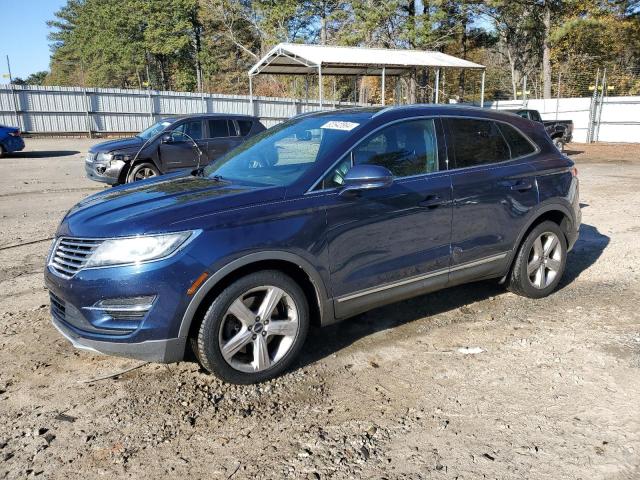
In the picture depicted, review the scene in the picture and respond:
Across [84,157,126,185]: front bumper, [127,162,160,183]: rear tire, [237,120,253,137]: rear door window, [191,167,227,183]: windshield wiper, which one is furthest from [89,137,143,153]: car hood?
[191,167,227,183]: windshield wiper

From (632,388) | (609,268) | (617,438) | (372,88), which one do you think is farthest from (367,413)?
(372,88)

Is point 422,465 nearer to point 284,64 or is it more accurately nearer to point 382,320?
point 382,320

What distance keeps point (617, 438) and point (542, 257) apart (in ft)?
7.60

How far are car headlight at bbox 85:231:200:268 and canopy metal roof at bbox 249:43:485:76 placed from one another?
17.4 m

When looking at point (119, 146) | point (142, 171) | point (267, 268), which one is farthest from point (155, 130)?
point (267, 268)

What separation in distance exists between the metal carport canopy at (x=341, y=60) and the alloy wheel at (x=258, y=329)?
17155 millimetres

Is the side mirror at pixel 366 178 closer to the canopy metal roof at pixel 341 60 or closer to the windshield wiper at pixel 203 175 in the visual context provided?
the windshield wiper at pixel 203 175

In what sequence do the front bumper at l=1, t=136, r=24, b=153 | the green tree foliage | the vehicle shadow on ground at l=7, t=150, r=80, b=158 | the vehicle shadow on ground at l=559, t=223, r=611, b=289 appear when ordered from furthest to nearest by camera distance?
the green tree foliage, the vehicle shadow on ground at l=7, t=150, r=80, b=158, the front bumper at l=1, t=136, r=24, b=153, the vehicle shadow on ground at l=559, t=223, r=611, b=289

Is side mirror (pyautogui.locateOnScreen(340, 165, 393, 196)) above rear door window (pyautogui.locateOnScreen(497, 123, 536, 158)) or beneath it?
beneath

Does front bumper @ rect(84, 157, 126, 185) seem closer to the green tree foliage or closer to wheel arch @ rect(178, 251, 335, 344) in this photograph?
wheel arch @ rect(178, 251, 335, 344)

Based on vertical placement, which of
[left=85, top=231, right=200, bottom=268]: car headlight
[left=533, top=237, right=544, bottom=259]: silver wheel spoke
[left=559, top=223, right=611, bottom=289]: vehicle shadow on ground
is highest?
[left=85, top=231, right=200, bottom=268]: car headlight

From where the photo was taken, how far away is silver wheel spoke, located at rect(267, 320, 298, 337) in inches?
134

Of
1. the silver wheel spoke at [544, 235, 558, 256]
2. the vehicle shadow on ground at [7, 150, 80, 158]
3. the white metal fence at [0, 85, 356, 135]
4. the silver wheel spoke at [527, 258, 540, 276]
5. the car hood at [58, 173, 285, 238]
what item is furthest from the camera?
the white metal fence at [0, 85, 356, 135]

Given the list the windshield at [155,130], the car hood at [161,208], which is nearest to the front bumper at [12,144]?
the windshield at [155,130]
